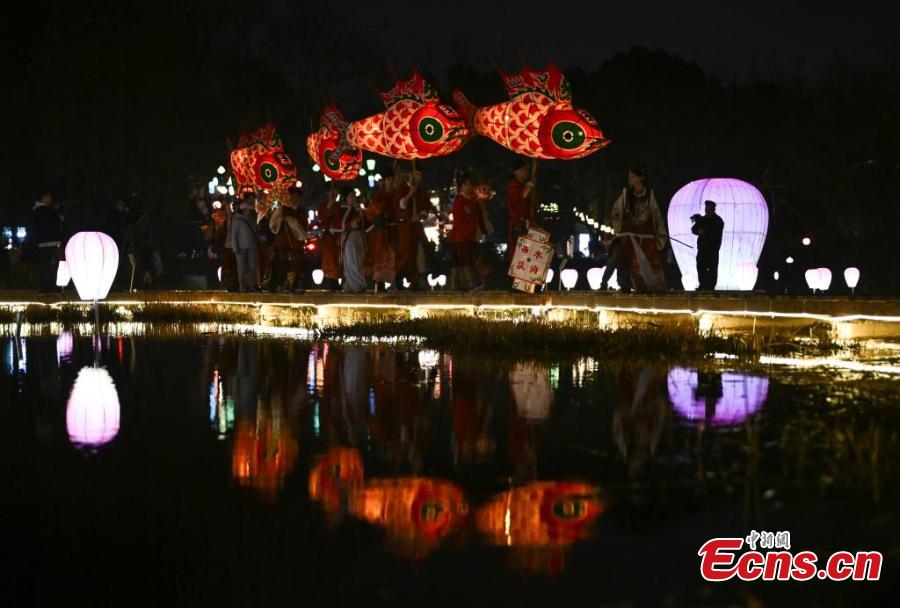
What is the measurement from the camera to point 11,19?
34.0 m

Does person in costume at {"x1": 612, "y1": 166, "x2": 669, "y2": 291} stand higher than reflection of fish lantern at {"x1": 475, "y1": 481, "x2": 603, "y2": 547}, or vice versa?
person in costume at {"x1": 612, "y1": 166, "x2": 669, "y2": 291}

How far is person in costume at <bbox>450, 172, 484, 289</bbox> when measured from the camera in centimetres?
2123

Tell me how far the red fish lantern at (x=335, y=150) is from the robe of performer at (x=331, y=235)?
5.41ft

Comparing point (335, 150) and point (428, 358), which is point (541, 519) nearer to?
point (428, 358)

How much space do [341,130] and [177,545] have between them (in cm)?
2031

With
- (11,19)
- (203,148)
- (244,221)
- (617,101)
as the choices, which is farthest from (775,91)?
(244,221)

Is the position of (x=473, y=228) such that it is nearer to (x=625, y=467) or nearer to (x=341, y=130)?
(x=341, y=130)

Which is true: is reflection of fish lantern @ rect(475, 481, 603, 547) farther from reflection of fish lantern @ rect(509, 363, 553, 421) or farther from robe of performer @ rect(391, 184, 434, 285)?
robe of performer @ rect(391, 184, 434, 285)

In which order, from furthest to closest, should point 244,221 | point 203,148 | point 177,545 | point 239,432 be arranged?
point 203,148
point 244,221
point 239,432
point 177,545

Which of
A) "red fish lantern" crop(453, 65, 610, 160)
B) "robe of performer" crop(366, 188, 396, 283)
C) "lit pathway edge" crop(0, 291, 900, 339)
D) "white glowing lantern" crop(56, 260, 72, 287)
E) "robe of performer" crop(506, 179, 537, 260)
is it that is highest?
"red fish lantern" crop(453, 65, 610, 160)

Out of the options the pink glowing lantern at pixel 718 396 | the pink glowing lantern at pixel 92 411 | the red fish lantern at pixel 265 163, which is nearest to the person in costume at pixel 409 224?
the red fish lantern at pixel 265 163

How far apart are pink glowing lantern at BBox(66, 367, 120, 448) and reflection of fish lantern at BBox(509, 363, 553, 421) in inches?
102

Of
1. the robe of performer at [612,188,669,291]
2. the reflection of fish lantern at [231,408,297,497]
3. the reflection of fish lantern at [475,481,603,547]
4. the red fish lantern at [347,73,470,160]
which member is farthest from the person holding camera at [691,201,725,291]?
the reflection of fish lantern at [475,481,603,547]

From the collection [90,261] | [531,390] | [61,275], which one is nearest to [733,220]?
[90,261]
